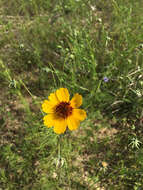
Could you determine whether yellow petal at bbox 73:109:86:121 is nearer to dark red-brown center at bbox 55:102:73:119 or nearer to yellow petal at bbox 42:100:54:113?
dark red-brown center at bbox 55:102:73:119

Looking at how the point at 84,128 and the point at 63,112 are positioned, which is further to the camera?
the point at 84,128

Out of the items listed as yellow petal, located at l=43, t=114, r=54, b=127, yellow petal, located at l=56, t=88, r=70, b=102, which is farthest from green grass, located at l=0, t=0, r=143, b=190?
yellow petal, located at l=43, t=114, r=54, b=127

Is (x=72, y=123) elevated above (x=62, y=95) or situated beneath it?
situated beneath

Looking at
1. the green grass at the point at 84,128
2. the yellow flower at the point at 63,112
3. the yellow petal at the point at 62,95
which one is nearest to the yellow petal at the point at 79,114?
the yellow flower at the point at 63,112

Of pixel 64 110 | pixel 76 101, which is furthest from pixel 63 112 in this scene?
pixel 76 101

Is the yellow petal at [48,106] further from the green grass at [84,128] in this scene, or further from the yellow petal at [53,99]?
the green grass at [84,128]

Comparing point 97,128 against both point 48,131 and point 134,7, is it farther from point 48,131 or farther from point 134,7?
point 134,7

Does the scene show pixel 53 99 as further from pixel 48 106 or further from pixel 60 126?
Result: pixel 60 126
